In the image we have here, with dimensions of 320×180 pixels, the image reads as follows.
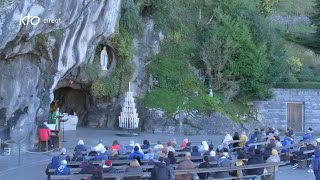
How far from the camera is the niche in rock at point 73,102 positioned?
33.1 meters

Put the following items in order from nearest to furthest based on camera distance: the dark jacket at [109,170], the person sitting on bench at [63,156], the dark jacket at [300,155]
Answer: the dark jacket at [109,170] < the person sitting on bench at [63,156] < the dark jacket at [300,155]

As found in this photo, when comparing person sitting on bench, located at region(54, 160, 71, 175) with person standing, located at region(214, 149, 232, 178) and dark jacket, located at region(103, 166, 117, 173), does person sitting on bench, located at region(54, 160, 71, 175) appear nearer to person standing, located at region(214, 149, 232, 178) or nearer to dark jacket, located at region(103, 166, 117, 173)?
dark jacket, located at region(103, 166, 117, 173)

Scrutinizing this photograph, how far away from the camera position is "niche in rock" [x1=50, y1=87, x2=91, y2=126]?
3306 cm

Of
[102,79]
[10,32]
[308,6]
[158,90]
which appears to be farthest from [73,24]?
[308,6]

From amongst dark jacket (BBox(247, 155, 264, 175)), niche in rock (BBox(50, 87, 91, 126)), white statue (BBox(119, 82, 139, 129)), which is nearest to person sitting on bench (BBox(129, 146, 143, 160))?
dark jacket (BBox(247, 155, 264, 175))

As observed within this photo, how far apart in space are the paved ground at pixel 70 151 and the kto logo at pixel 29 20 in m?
4.93

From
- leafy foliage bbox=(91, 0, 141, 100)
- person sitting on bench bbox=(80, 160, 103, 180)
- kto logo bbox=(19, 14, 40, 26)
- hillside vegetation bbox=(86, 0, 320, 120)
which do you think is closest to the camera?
person sitting on bench bbox=(80, 160, 103, 180)

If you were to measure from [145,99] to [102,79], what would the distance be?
263 cm

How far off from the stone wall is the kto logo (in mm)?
16766

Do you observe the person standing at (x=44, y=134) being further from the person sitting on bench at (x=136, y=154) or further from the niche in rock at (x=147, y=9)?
the niche in rock at (x=147, y=9)

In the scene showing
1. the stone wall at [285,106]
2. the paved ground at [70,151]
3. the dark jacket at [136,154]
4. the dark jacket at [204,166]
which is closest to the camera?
the dark jacket at [204,166]

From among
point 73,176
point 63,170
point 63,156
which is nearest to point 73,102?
point 63,156

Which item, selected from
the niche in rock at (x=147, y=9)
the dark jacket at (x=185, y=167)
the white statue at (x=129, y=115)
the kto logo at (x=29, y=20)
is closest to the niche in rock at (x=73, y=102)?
the white statue at (x=129, y=115)

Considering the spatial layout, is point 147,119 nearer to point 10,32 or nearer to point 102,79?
point 102,79
